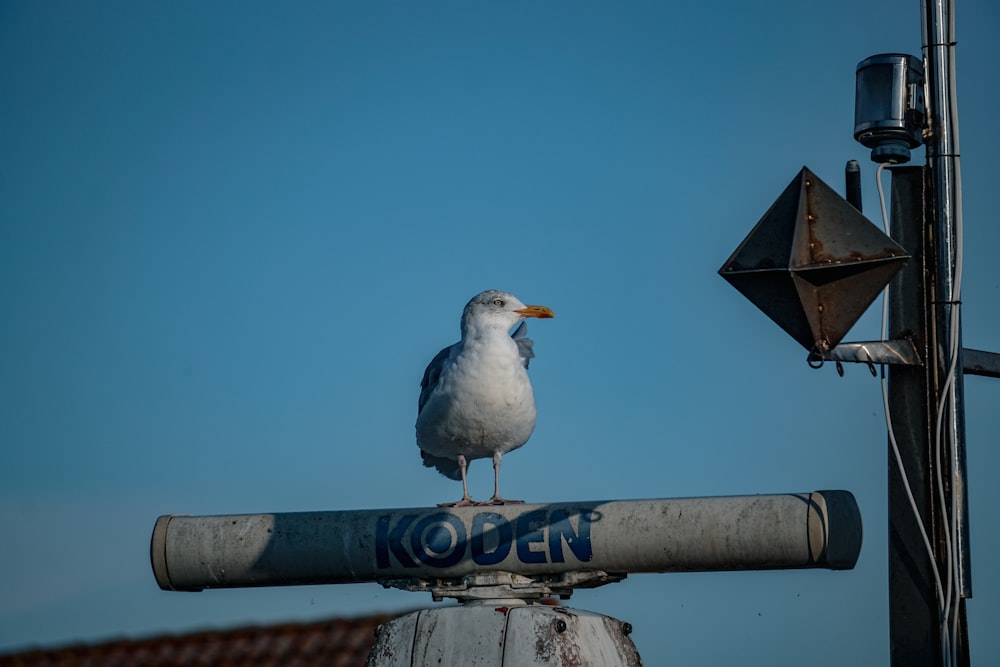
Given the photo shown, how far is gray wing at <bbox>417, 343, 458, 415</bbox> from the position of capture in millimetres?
8461

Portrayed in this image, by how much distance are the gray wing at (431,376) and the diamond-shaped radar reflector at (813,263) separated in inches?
133

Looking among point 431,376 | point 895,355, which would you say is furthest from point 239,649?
point 895,355

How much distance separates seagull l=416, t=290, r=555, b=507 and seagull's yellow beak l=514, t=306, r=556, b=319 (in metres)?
0.26

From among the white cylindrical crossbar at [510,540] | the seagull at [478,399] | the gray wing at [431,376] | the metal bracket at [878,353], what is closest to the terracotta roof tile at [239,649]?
the gray wing at [431,376]

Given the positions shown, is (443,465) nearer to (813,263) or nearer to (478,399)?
(478,399)

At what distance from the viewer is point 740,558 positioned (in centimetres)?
569

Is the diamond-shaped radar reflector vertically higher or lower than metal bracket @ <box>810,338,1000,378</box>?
higher

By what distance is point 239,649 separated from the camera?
14289 millimetres

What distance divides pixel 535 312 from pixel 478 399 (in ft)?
3.74

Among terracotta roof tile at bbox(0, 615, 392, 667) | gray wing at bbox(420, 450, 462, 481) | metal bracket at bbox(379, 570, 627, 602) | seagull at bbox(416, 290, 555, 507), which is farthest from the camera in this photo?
terracotta roof tile at bbox(0, 615, 392, 667)

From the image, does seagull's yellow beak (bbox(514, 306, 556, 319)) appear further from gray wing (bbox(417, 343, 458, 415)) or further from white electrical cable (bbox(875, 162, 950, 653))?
white electrical cable (bbox(875, 162, 950, 653))

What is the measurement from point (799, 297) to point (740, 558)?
1139mm

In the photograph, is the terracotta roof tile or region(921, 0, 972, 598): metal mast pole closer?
region(921, 0, 972, 598): metal mast pole

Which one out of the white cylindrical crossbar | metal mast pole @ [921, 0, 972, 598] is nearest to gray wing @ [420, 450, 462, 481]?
the white cylindrical crossbar
